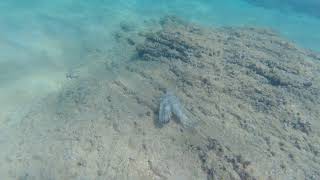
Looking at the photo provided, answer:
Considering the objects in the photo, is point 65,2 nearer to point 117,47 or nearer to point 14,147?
point 117,47

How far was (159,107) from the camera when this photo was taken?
18.0 feet

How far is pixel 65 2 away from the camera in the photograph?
39.3ft

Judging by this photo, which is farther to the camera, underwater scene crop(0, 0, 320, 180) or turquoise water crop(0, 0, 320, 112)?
turquoise water crop(0, 0, 320, 112)

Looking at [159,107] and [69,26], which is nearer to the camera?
[159,107]

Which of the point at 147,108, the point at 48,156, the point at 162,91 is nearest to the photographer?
the point at 48,156

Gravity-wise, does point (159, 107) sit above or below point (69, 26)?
above

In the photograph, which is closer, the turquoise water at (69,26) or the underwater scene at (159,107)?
the underwater scene at (159,107)

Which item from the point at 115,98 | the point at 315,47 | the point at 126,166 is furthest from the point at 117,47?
the point at 315,47

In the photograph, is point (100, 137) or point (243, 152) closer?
point (243, 152)

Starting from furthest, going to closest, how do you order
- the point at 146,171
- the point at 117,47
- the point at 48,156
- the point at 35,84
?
the point at 117,47 < the point at 35,84 < the point at 48,156 < the point at 146,171

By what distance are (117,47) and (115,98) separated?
299cm

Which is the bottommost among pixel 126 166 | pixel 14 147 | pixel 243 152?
pixel 14 147

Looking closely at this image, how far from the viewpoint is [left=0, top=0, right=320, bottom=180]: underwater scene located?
4.66 metres

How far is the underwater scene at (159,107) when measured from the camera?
4664 millimetres
